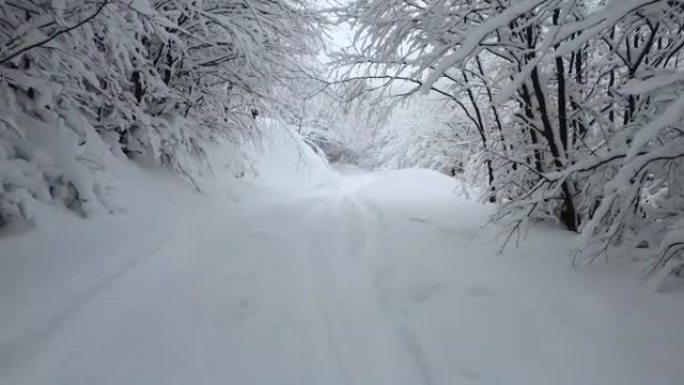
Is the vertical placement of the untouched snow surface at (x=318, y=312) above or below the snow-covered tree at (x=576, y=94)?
below

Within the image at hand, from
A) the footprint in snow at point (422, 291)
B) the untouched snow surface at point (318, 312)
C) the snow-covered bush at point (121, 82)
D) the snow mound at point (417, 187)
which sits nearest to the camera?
the untouched snow surface at point (318, 312)

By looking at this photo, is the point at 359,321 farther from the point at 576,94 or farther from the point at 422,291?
the point at 576,94

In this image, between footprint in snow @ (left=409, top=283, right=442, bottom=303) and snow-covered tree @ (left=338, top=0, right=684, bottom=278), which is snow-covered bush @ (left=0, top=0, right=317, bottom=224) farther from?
footprint in snow @ (left=409, top=283, right=442, bottom=303)

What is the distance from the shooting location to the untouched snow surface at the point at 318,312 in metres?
2.12

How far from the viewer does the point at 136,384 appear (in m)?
2.02

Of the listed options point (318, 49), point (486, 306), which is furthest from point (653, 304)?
point (318, 49)

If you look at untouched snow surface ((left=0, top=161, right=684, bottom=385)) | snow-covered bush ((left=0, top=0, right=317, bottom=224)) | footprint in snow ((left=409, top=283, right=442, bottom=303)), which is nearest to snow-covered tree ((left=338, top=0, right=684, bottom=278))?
untouched snow surface ((left=0, top=161, right=684, bottom=385))

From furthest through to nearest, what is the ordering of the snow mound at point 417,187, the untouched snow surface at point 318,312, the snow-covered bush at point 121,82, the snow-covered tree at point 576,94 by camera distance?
the snow mound at point 417,187 < the snow-covered bush at point 121,82 < the snow-covered tree at point 576,94 < the untouched snow surface at point 318,312

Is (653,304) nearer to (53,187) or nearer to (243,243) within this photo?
(243,243)

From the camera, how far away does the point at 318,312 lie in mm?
2855

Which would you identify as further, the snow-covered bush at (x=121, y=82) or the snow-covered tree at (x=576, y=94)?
the snow-covered bush at (x=121, y=82)

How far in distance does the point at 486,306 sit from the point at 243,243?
272 cm

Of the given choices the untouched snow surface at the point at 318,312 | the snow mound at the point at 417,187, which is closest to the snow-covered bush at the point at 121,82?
the untouched snow surface at the point at 318,312

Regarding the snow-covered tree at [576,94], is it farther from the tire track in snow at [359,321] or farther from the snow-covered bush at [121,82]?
the snow-covered bush at [121,82]
